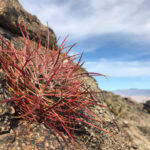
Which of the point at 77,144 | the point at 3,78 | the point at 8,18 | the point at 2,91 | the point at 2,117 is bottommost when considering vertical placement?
the point at 77,144

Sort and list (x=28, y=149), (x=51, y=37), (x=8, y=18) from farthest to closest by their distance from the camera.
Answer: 1. (x=51, y=37)
2. (x=8, y=18)
3. (x=28, y=149)

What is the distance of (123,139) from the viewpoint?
229 cm

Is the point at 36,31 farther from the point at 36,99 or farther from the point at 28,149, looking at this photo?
the point at 28,149

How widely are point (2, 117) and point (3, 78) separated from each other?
1.39 ft

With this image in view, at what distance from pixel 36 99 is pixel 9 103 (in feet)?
0.92

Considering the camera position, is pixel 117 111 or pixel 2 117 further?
pixel 117 111

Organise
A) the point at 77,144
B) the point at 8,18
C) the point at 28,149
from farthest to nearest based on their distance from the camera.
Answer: the point at 8,18 → the point at 77,144 → the point at 28,149

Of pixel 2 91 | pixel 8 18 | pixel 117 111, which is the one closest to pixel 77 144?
pixel 2 91

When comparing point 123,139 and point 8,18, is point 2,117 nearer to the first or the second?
point 123,139

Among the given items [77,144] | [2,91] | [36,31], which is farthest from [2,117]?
[36,31]

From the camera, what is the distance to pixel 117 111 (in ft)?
16.8

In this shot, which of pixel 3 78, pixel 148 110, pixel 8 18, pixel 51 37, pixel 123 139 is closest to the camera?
pixel 3 78

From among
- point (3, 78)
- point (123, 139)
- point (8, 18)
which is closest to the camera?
point (3, 78)

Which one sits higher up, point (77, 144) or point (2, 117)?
point (2, 117)
